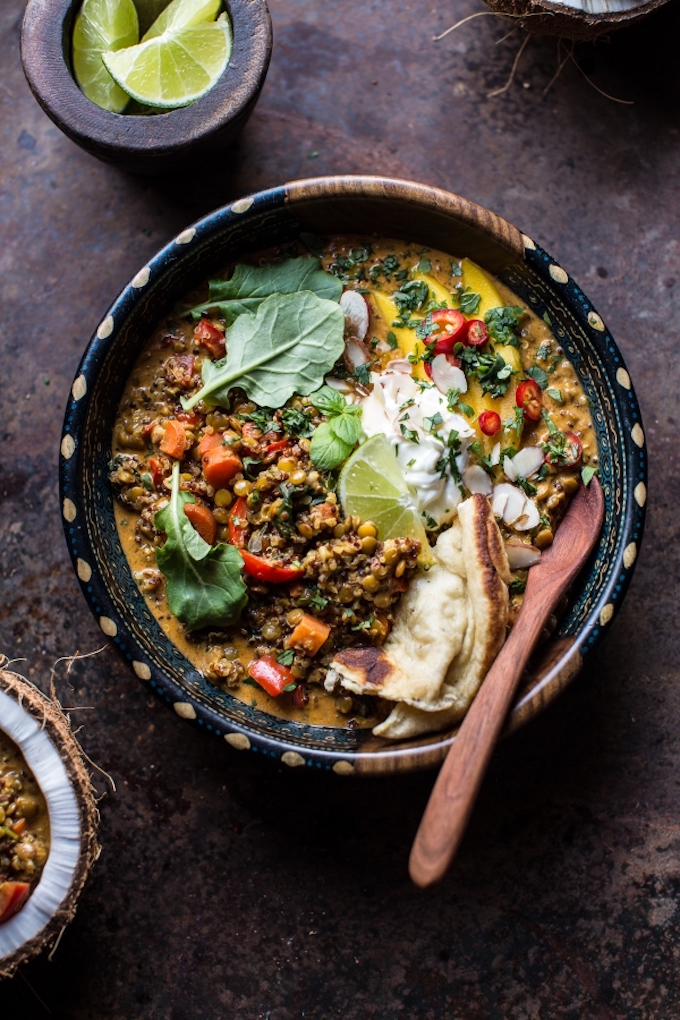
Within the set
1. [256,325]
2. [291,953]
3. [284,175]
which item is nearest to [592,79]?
[284,175]

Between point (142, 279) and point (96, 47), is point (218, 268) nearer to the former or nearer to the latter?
point (142, 279)

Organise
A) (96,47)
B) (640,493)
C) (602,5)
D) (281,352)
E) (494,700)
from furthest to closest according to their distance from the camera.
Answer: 1. (602,5)
2. (96,47)
3. (281,352)
4. (640,493)
5. (494,700)

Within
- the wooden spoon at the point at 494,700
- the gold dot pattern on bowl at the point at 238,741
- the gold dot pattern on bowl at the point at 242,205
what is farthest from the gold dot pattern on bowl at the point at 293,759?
the gold dot pattern on bowl at the point at 242,205

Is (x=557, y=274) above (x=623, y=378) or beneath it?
above

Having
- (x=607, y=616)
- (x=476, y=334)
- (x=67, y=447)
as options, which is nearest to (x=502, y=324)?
(x=476, y=334)

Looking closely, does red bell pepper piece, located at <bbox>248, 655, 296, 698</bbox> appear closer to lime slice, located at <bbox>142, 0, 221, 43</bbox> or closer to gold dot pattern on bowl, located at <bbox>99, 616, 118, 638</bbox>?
gold dot pattern on bowl, located at <bbox>99, 616, 118, 638</bbox>

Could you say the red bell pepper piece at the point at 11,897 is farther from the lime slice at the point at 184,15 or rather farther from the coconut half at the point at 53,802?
the lime slice at the point at 184,15

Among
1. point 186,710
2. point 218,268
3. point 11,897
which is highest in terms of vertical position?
point 218,268

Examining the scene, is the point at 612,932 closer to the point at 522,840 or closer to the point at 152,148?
the point at 522,840
